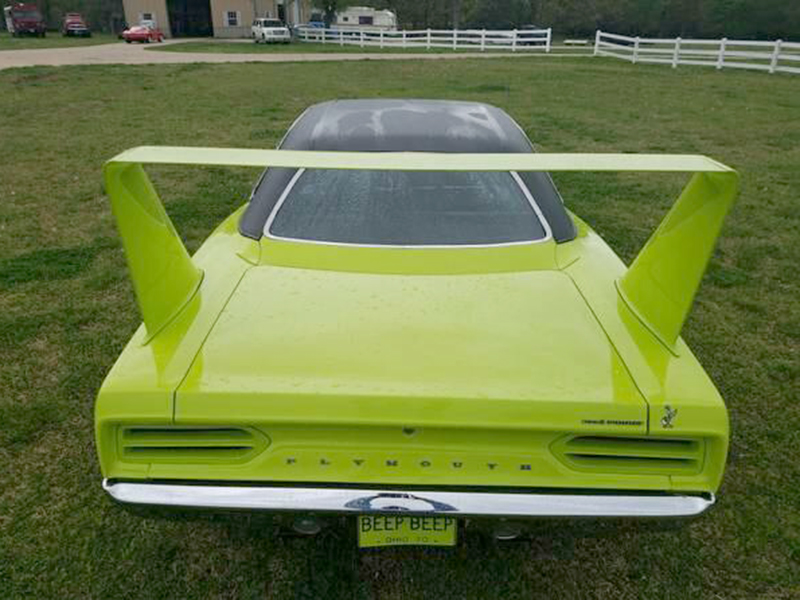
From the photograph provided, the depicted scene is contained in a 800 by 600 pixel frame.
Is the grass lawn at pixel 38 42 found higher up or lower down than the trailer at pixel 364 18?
lower down

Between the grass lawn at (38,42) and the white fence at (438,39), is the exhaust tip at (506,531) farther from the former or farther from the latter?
the grass lawn at (38,42)

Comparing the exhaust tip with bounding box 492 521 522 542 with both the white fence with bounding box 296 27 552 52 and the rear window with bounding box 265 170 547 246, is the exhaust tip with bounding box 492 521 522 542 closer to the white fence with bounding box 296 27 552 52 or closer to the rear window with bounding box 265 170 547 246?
the rear window with bounding box 265 170 547 246

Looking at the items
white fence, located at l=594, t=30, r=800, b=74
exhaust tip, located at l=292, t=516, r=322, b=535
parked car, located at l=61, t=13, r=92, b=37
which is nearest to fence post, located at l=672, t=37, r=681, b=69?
white fence, located at l=594, t=30, r=800, b=74

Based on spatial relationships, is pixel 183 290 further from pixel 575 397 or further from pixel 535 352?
pixel 575 397

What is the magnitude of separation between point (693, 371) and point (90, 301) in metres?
3.86

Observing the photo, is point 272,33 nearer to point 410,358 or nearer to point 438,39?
point 438,39

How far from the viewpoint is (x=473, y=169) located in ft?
5.91

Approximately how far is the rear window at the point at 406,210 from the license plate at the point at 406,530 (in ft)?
3.61

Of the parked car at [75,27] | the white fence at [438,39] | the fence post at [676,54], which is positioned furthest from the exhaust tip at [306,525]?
the parked car at [75,27]

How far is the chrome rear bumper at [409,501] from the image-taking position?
1.72 meters

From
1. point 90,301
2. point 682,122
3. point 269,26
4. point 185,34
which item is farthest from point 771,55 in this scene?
point 185,34

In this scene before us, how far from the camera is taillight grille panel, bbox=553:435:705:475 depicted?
177cm

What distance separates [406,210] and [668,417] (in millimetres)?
1375

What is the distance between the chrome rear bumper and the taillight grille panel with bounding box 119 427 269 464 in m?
0.08
